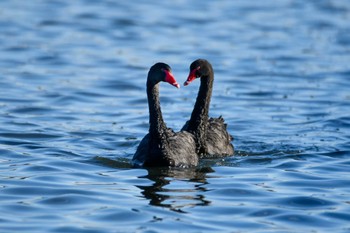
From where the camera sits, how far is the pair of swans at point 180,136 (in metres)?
12.1

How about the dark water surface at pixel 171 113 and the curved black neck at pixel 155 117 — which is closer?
the dark water surface at pixel 171 113

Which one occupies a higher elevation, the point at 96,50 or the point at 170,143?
the point at 96,50

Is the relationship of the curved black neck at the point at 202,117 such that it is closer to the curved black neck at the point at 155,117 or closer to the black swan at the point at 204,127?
the black swan at the point at 204,127

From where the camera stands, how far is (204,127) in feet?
44.6

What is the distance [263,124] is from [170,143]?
14.3 ft

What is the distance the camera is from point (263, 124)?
16.3m

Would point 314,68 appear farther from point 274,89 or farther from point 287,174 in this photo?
point 287,174

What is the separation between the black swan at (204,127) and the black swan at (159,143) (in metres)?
0.80

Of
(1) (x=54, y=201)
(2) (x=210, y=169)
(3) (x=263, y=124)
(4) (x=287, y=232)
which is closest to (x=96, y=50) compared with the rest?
(3) (x=263, y=124)

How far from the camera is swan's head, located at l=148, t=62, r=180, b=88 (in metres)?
11.9

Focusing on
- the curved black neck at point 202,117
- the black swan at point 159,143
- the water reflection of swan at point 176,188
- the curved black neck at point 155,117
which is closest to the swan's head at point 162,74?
the black swan at point 159,143

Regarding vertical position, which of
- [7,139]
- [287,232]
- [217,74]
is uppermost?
[217,74]

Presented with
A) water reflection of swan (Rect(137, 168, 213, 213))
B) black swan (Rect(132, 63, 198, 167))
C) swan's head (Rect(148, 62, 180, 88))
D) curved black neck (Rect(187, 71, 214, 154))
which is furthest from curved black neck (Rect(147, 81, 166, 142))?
curved black neck (Rect(187, 71, 214, 154))

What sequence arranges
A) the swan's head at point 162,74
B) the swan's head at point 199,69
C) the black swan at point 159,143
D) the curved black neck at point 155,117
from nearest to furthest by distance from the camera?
the swan's head at point 162,74, the black swan at point 159,143, the curved black neck at point 155,117, the swan's head at point 199,69
